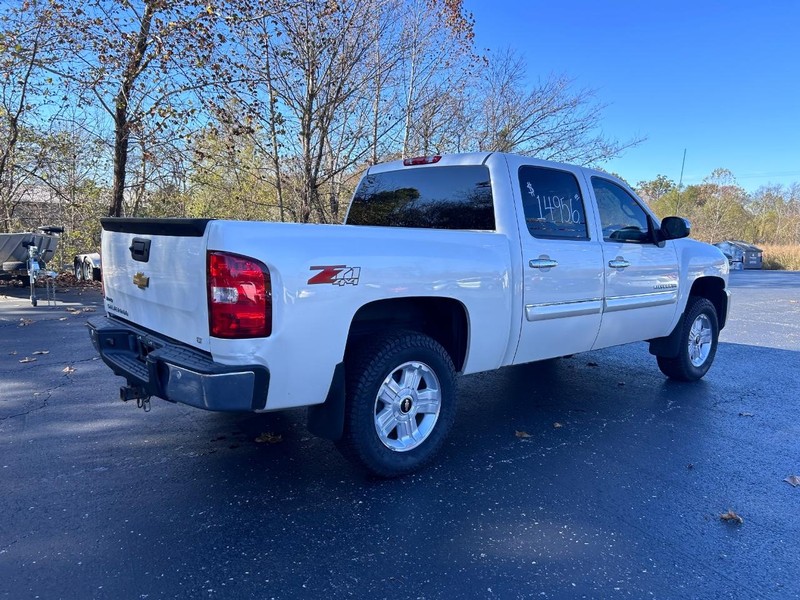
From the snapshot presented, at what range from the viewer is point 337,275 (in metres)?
2.87

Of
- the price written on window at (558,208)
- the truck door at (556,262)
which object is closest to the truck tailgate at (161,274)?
the truck door at (556,262)

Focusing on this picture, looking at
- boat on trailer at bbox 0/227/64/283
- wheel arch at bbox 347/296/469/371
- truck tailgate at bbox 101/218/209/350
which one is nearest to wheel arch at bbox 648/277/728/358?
wheel arch at bbox 347/296/469/371

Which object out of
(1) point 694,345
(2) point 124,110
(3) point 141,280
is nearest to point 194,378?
(3) point 141,280

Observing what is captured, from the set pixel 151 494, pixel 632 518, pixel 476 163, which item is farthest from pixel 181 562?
pixel 476 163

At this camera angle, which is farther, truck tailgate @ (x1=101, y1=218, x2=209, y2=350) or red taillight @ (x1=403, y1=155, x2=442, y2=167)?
red taillight @ (x1=403, y1=155, x2=442, y2=167)

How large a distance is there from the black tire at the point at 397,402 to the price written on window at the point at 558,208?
59.0 inches

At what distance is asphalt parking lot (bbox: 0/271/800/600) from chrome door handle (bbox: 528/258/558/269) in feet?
4.30

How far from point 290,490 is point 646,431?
2.83 meters

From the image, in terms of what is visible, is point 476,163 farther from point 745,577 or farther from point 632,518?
point 745,577

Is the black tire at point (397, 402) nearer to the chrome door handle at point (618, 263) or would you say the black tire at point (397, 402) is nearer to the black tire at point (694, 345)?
the chrome door handle at point (618, 263)

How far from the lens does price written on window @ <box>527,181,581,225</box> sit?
419 cm

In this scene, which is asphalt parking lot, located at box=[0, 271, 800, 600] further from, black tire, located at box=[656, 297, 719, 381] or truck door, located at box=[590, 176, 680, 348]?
truck door, located at box=[590, 176, 680, 348]

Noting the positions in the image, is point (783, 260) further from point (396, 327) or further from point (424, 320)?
point (396, 327)

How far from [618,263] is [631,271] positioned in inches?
9.1
